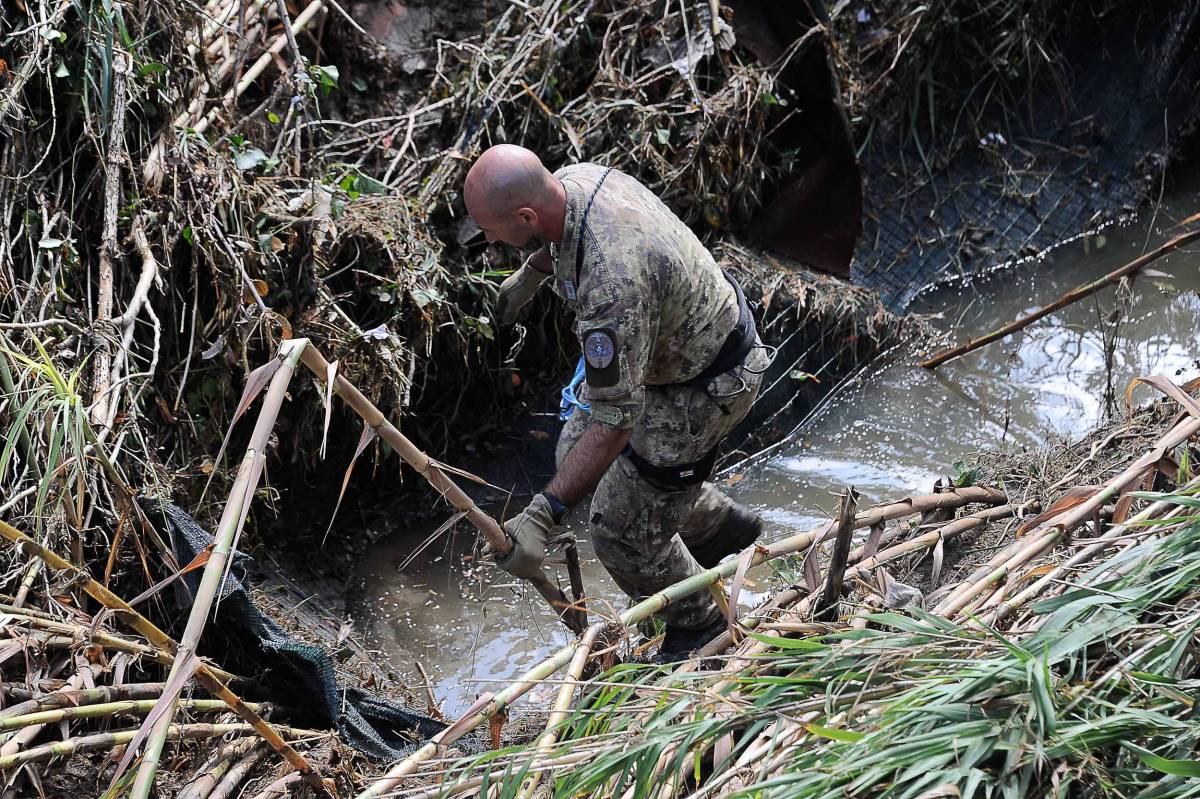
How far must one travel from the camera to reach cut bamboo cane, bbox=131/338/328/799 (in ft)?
5.50

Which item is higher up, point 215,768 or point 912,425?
point 215,768

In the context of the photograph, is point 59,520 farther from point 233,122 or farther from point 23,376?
point 233,122

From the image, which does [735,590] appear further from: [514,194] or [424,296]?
[424,296]

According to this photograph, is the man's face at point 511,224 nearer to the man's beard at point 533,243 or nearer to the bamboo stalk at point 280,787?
the man's beard at point 533,243

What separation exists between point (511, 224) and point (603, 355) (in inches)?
18.1

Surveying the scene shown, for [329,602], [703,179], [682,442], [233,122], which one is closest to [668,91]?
[703,179]

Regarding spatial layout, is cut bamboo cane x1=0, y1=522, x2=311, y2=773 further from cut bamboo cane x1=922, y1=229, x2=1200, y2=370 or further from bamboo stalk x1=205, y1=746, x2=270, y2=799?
cut bamboo cane x1=922, y1=229, x2=1200, y2=370

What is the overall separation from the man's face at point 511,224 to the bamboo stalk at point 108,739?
144cm

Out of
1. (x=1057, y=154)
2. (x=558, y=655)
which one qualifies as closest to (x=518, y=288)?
(x=558, y=655)

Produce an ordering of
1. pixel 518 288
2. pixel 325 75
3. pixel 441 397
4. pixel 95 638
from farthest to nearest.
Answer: pixel 441 397
pixel 325 75
pixel 518 288
pixel 95 638

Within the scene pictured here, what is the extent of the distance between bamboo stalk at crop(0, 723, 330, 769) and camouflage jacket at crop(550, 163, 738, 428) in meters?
1.22

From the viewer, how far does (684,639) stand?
353 cm

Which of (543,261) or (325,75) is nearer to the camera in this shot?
(543,261)

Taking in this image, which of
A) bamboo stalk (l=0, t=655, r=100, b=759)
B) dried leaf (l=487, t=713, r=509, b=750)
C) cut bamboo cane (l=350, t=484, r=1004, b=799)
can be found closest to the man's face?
cut bamboo cane (l=350, t=484, r=1004, b=799)
